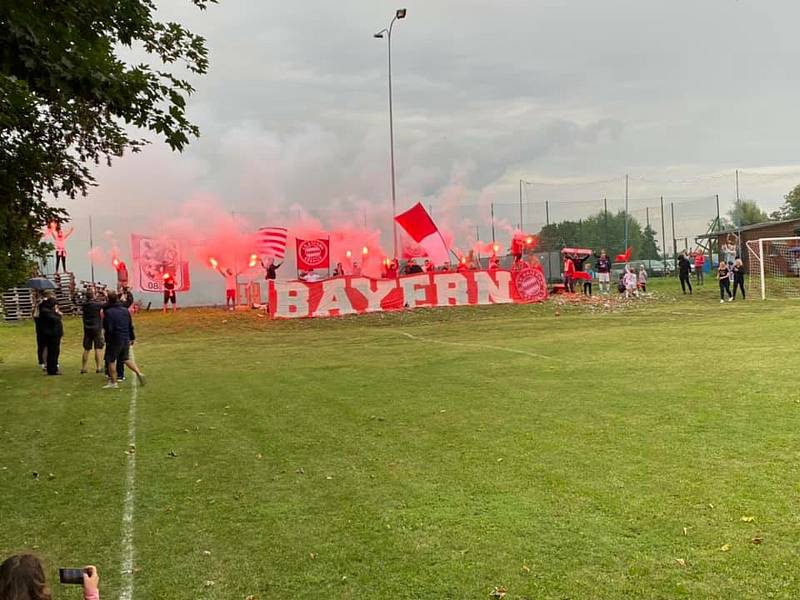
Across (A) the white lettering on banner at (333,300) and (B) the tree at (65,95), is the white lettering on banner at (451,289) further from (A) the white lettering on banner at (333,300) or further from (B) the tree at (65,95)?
(B) the tree at (65,95)

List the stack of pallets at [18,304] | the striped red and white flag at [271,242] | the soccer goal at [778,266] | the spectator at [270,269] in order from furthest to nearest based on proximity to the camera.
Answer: the stack of pallets at [18,304], the striped red and white flag at [271,242], the spectator at [270,269], the soccer goal at [778,266]

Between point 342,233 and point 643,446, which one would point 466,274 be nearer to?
point 342,233

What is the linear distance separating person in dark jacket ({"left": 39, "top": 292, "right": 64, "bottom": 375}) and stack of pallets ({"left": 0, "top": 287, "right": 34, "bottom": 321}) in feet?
74.2

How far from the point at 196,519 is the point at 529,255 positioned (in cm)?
3700

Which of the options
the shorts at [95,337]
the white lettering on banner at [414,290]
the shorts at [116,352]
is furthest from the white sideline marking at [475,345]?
the shorts at [95,337]

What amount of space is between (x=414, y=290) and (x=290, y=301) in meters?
4.91

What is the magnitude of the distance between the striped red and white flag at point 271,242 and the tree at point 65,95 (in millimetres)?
19030

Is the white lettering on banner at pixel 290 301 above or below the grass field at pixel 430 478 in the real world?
above

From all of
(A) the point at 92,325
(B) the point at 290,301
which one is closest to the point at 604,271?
(B) the point at 290,301

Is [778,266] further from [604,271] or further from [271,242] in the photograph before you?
[271,242]

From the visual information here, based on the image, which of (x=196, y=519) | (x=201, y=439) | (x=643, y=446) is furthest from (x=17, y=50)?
(x=643, y=446)

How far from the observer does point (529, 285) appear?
92.9ft

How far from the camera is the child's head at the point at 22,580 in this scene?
98.8 inches

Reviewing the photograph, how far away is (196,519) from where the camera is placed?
18.1ft
